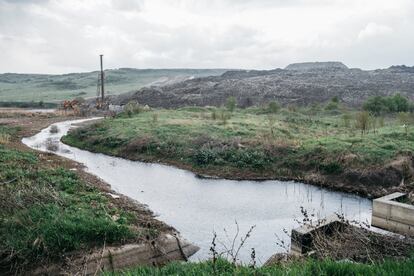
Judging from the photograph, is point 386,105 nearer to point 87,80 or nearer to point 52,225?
point 52,225

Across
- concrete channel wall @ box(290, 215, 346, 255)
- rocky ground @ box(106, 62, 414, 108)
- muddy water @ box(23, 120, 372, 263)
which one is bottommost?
muddy water @ box(23, 120, 372, 263)

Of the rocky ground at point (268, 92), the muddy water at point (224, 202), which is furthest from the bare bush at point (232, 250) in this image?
the rocky ground at point (268, 92)

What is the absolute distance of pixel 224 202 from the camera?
58.7 ft

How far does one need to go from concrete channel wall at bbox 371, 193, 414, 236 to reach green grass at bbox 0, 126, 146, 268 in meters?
7.46

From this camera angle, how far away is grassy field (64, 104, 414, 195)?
2225cm

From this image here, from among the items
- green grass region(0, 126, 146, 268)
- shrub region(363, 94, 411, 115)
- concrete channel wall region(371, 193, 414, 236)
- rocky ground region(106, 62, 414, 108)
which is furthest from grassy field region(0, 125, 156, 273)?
rocky ground region(106, 62, 414, 108)

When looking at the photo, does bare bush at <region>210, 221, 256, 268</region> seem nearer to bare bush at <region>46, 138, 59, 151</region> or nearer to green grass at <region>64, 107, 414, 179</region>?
green grass at <region>64, 107, 414, 179</region>

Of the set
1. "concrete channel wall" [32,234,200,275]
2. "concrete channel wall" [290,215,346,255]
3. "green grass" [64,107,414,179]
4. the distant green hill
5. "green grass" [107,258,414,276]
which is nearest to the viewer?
"green grass" [107,258,414,276]

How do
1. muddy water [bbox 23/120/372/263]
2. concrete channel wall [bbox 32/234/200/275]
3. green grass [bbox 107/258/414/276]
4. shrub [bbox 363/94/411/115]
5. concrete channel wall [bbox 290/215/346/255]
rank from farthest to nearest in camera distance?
shrub [bbox 363/94/411/115], muddy water [bbox 23/120/372/263], concrete channel wall [bbox 290/215/346/255], concrete channel wall [bbox 32/234/200/275], green grass [bbox 107/258/414/276]

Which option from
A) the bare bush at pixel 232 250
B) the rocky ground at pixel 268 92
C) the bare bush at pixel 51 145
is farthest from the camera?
the rocky ground at pixel 268 92

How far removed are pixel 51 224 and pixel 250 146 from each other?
1591 centimetres

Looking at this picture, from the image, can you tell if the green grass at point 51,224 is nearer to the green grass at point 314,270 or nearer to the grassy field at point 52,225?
the grassy field at point 52,225

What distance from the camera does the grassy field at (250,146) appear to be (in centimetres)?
2225

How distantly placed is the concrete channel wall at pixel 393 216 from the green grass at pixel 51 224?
7.46 meters
